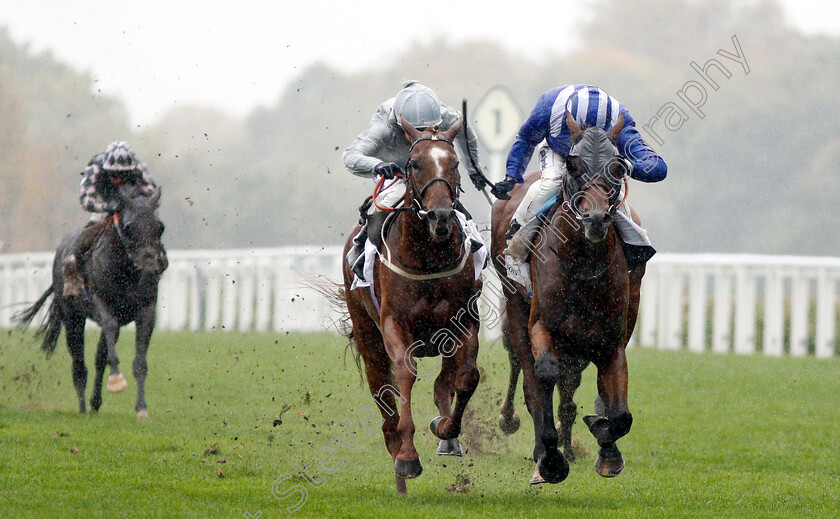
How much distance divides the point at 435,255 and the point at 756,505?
78.9 inches

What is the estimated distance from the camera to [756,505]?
5.85 metres

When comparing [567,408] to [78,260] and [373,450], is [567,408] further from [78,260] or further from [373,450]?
[78,260]

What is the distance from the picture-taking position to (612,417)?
5496mm

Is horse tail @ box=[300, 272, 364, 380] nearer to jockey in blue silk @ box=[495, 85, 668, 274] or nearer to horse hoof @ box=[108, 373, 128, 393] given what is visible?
jockey in blue silk @ box=[495, 85, 668, 274]

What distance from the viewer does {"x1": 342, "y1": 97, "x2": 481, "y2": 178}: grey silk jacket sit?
21.0 feet

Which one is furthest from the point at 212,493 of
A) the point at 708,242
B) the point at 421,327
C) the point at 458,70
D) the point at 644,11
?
the point at 644,11

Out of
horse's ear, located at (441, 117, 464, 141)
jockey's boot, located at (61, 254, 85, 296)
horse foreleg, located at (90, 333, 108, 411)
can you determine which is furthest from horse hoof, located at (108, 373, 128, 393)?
horse's ear, located at (441, 117, 464, 141)

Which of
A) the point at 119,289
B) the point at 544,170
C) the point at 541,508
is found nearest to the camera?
the point at 541,508

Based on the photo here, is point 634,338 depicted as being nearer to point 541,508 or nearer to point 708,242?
point 541,508

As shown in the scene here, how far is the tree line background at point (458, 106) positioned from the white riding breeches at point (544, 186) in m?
15.9

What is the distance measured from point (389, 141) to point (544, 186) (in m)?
0.92

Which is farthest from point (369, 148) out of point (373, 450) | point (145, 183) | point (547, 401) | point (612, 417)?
point (145, 183)

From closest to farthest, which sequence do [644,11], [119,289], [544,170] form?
[544,170]
[119,289]
[644,11]

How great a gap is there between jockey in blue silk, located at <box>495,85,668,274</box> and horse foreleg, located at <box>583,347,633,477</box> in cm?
81
